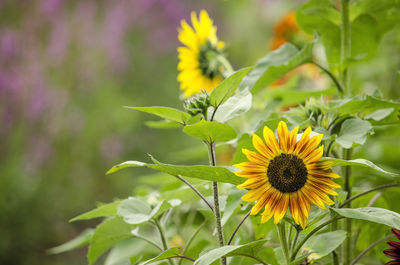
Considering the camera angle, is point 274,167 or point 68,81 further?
point 68,81

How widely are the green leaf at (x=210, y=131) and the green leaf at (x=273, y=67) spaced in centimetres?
11

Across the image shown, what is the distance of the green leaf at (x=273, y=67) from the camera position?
1.49 ft

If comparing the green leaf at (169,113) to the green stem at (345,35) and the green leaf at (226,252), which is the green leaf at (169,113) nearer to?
the green leaf at (226,252)

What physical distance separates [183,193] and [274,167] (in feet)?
0.32

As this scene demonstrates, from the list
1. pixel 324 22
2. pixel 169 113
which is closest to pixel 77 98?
pixel 324 22

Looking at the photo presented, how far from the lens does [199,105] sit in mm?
373

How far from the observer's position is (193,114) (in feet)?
1.24

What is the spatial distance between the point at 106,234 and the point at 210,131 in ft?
0.48

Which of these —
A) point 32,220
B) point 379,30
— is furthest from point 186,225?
point 32,220

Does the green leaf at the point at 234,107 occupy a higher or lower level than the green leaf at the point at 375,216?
higher

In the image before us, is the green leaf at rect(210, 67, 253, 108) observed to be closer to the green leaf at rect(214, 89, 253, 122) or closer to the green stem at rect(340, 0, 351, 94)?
the green leaf at rect(214, 89, 253, 122)

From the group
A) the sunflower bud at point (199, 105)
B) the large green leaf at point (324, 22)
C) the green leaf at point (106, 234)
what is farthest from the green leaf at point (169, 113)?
the large green leaf at point (324, 22)

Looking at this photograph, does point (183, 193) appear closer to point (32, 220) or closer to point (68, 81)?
point (32, 220)

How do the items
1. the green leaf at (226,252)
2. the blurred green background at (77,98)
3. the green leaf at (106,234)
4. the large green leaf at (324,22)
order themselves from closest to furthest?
1. the green leaf at (226,252)
2. the green leaf at (106,234)
3. the large green leaf at (324,22)
4. the blurred green background at (77,98)
